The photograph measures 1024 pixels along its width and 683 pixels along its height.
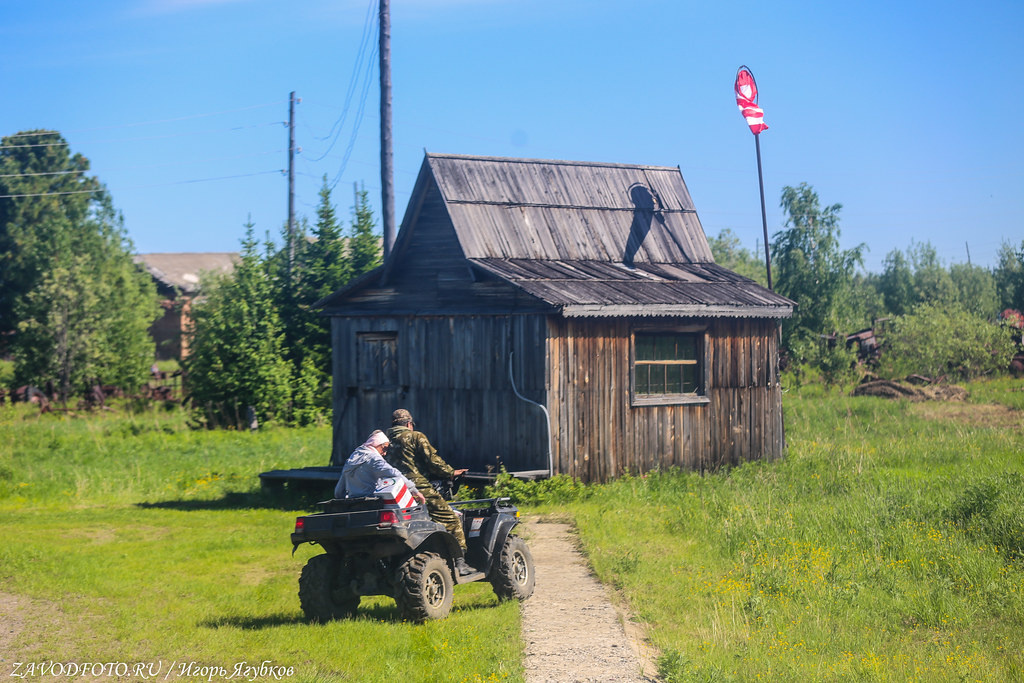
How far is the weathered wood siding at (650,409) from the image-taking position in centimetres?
1656

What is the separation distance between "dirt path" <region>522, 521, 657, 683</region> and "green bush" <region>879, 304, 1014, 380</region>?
29.2 metres

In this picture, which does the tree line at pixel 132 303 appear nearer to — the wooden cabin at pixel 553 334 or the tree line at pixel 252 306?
the tree line at pixel 252 306

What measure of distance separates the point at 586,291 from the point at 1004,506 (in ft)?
23.5

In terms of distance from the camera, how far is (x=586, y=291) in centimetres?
1677

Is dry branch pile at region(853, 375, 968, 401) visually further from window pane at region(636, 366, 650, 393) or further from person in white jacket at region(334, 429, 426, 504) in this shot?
person in white jacket at region(334, 429, 426, 504)

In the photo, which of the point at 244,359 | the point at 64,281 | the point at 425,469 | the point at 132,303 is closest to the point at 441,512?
the point at 425,469

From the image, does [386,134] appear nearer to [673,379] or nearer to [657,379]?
[657,379]

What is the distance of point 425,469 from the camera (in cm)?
980

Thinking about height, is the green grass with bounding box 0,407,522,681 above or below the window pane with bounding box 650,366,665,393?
below

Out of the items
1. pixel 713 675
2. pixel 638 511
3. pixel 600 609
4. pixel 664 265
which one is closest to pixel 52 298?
pixel 664 265

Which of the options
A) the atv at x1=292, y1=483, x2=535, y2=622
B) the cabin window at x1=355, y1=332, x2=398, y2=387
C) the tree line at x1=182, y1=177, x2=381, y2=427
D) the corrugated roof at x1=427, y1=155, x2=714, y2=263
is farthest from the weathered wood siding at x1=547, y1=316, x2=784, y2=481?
the tree line at x1=182, y1=177, x2=381, y2=427

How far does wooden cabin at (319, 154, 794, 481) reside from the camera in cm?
1664

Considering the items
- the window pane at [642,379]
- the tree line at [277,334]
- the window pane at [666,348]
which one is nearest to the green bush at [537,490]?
the window pane at [642,379]

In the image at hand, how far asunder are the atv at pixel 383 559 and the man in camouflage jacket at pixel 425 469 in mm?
153
